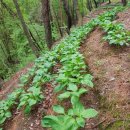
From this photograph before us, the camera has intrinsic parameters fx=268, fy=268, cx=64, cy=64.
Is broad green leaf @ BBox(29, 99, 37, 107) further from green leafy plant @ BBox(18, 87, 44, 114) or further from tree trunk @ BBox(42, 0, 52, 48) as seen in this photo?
tree trunk @ BBox(42, 0, 52, 48)

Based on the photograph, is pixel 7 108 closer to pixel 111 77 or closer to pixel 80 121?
pixel 111 77

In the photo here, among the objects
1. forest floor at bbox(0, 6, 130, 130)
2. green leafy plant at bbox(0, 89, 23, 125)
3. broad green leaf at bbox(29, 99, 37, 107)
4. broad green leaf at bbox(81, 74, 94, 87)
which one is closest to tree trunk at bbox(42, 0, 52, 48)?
forest floor at bbox(0, 6, 130, 130)

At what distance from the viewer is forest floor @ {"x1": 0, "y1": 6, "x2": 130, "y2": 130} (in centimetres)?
421

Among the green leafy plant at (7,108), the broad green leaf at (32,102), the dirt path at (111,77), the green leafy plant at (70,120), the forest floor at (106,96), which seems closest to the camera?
the green leafy plant at (70,120)

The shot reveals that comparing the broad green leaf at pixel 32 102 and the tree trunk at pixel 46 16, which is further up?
the tree trunk at pixel 46 16

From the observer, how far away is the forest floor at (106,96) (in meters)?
4.21

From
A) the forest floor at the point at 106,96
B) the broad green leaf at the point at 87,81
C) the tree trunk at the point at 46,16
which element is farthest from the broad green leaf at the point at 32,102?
the tree trunk at the point at 46,16

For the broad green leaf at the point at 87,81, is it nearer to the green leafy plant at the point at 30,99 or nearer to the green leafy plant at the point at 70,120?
the green leafy plant at the point at 70,120

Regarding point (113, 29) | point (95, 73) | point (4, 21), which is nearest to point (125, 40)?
point (113, 29)

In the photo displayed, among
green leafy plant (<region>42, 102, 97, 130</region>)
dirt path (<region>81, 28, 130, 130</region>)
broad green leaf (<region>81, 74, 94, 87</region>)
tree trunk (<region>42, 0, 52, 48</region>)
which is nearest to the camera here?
green leafy plant (<region>42, 102, 97, 130</region>)

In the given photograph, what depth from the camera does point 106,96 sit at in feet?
15.8

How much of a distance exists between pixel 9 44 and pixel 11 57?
1.30m

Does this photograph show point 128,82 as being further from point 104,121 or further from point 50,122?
point 50,122

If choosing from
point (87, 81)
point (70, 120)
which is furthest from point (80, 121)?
point (87, 81)
